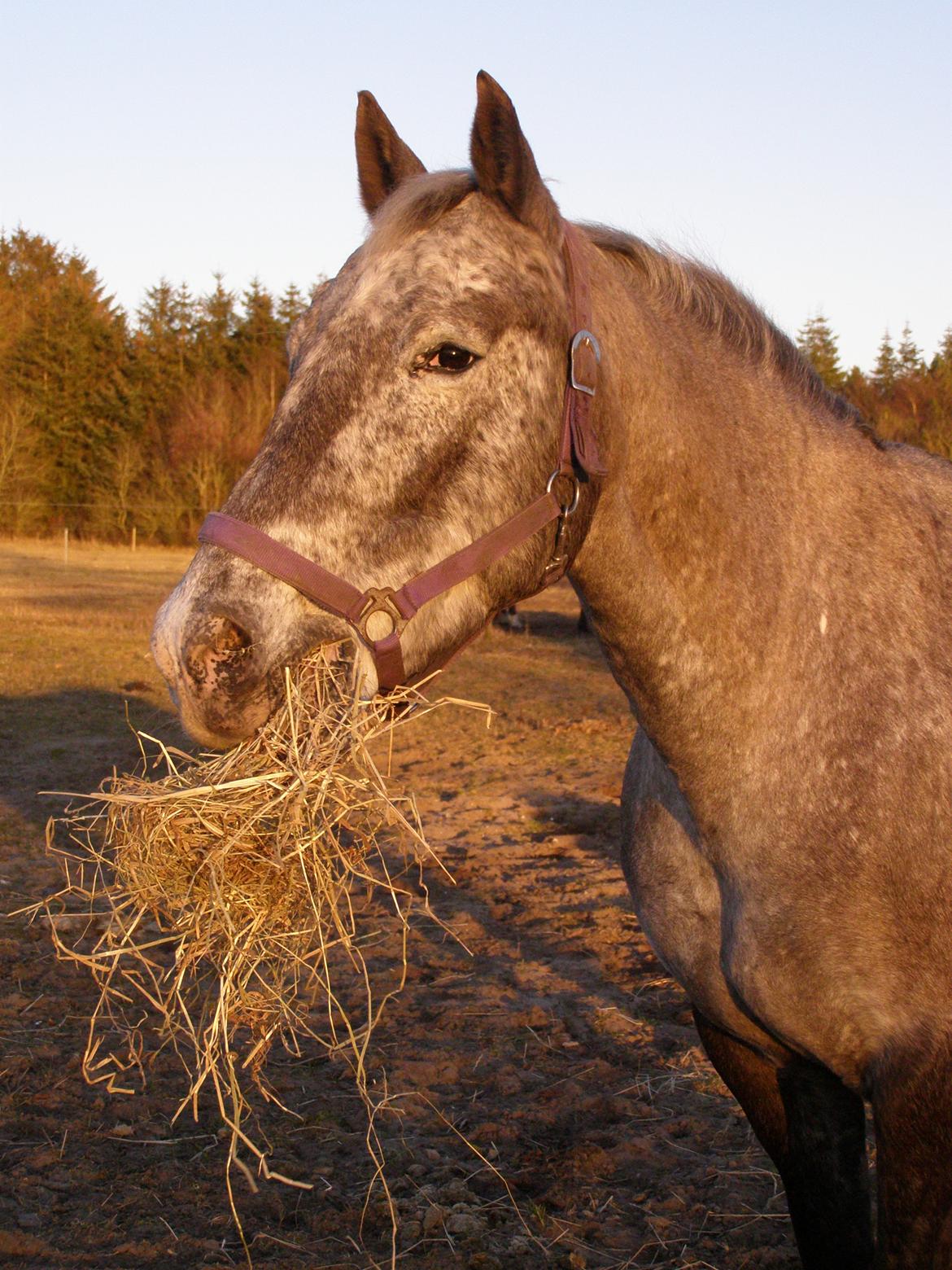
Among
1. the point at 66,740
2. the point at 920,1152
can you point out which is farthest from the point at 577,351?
the point at 66,740

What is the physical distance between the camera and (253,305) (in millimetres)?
42812

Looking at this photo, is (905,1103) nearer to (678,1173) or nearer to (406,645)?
(406,645)

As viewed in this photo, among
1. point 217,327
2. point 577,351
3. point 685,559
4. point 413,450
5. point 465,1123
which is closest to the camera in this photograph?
point 413,450

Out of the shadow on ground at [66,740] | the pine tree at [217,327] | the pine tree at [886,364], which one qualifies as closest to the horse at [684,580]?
the shadow on ground at [66,740]

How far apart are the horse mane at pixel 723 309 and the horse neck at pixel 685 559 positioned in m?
0.19

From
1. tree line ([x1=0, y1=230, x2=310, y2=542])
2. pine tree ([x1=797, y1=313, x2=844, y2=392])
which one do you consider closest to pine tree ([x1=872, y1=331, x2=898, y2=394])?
pine tree ([x1=797, y1=313, x2=844, y2=392])

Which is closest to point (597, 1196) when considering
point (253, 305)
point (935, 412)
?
point (935, 412)

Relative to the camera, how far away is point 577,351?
6.37 feet

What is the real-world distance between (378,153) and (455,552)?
3.36 ft

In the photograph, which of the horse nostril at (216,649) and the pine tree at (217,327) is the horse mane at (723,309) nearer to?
the horse nostril at (216,649)

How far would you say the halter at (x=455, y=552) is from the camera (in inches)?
68.8

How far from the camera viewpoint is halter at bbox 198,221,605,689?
68.8 inches

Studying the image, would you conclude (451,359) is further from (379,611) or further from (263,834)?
(263,834)

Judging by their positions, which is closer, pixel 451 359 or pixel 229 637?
pixel 229 637
